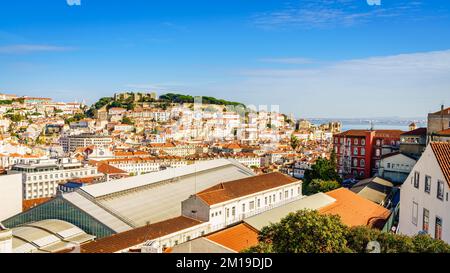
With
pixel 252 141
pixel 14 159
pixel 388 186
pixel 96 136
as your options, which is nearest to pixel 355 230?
pixel 388 186

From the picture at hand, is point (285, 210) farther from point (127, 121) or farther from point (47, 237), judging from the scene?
point (127, 121)

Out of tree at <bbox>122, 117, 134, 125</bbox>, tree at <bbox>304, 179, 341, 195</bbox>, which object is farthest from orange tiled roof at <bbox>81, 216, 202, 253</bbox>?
tree at <bbox>122, 117, 134, 125</bbox>

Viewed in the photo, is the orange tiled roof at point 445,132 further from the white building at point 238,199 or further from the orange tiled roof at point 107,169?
the orange tiled roof at point 107,169

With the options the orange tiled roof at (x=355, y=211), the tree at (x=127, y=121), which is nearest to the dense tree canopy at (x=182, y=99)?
the tree at (x=127, y=121)

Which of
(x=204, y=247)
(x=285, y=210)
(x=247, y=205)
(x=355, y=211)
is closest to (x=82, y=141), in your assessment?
(x=247, y=205)
